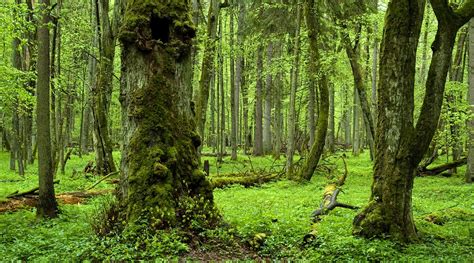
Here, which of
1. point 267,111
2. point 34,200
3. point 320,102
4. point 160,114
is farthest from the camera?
point 267,111

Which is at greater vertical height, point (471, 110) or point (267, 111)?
point (267, 111)

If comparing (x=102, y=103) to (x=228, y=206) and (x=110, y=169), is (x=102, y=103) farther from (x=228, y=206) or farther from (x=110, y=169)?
(x=228, y=206)

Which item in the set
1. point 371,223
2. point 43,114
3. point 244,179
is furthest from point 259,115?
point 371,223

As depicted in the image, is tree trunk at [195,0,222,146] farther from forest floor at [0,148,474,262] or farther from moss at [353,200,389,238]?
moss at [353,200,389,238]

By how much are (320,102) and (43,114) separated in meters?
9.37

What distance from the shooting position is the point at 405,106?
6562 millimetres

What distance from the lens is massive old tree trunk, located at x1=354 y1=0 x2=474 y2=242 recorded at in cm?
651

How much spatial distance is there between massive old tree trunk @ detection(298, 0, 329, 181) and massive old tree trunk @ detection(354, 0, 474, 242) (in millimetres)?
7289

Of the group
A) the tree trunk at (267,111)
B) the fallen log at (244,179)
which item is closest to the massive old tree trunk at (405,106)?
the fallen log at (244,179)

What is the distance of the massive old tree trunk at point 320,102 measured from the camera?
46.3 ft

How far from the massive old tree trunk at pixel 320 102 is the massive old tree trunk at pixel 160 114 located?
7953 mm

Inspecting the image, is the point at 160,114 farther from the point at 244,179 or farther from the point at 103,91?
the point at 103,91

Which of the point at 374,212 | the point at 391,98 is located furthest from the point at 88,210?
the point at 391,98

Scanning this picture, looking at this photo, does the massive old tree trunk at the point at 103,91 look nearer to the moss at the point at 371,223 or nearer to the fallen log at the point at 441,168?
the moss at the point at 371,223
